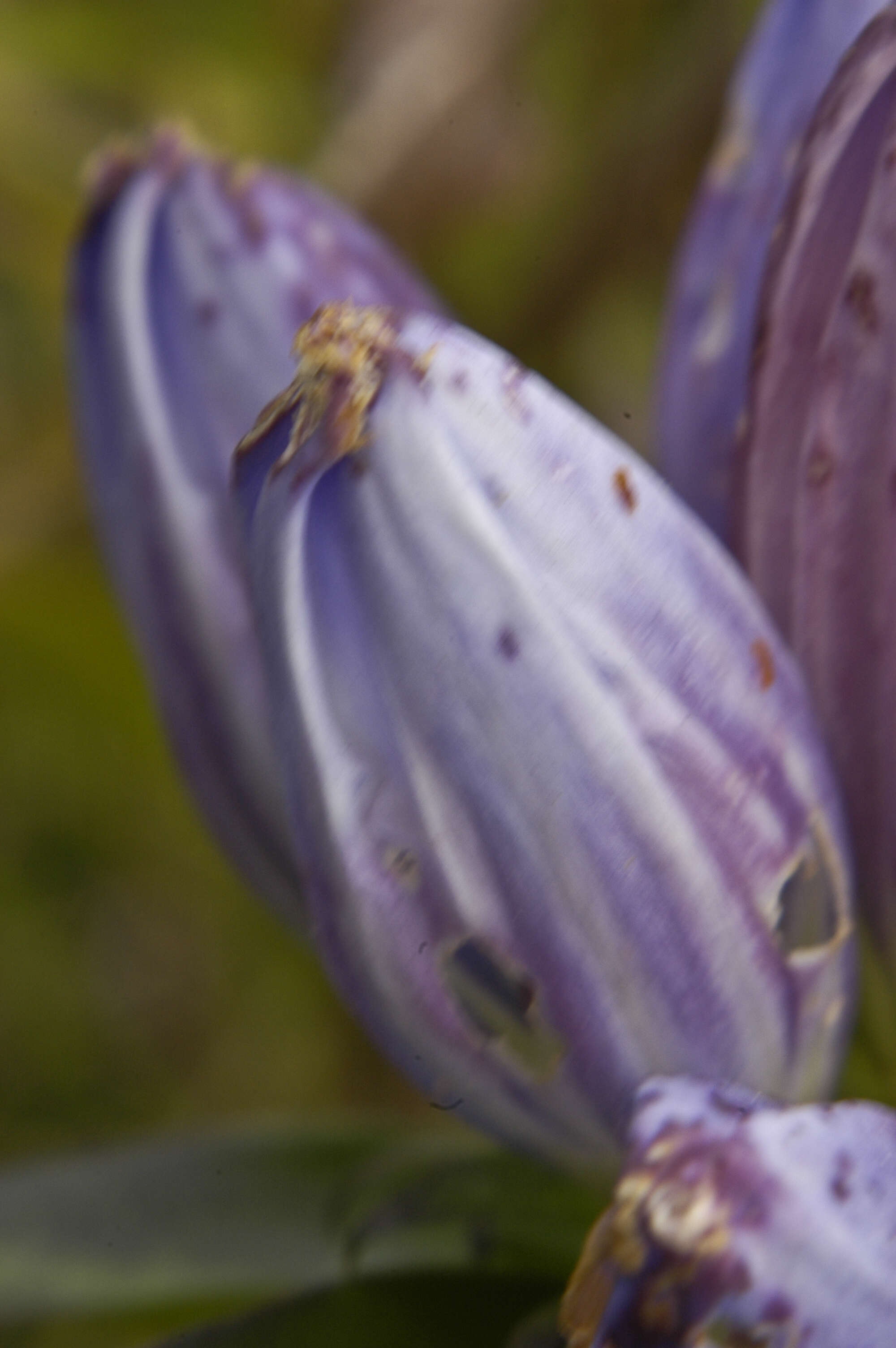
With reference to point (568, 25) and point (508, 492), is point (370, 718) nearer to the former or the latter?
point (508, 492)

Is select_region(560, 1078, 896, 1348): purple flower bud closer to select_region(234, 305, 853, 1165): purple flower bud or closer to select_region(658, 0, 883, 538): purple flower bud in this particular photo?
select_region(234, 305, 853, 1165): purple flower bud

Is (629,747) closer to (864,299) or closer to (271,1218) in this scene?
(864,299)

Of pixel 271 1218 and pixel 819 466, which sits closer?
pixel 819 466

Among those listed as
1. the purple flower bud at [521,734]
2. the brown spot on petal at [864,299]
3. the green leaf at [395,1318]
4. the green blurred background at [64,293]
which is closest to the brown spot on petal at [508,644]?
the purple flower bud at [521,734]

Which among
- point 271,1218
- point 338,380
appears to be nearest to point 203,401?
point 338,380

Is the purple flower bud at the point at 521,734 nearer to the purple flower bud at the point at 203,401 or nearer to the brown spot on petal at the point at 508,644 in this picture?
the brown spot on petal at the point at 508,644

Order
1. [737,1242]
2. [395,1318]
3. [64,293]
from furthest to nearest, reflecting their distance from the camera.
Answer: [64,293] < [395,1318] < [737,1242]

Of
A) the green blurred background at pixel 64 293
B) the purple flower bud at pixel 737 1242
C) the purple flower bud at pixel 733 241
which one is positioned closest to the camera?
the purple flower bud at pixel 737 1242
